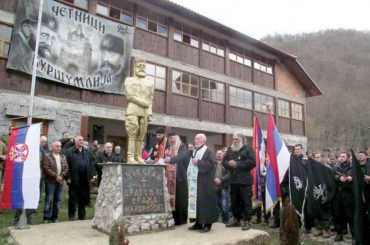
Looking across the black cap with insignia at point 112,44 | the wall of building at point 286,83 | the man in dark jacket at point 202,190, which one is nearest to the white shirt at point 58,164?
the man in dark jacket at point 202,190

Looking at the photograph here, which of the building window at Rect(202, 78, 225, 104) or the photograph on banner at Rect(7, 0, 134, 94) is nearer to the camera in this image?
the photograph on banner at Rect(7, 0, 134, 94)

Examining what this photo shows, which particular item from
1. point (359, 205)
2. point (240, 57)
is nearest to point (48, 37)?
point (359, 205)

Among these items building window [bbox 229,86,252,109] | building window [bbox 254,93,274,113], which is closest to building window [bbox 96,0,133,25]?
building window [bbox 229,86,252,109]

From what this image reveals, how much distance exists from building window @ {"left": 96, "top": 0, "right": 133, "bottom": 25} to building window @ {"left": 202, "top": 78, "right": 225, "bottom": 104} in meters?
4.89

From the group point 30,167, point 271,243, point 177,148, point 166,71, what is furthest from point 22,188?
point 166,71

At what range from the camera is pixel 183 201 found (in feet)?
23.9

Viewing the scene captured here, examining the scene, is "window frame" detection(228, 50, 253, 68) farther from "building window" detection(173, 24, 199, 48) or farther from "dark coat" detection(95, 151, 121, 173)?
"dark coat" detection(95, 151, 121, 173)

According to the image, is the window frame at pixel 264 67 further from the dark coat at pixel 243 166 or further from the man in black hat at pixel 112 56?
the dark coat at pixel 243 166

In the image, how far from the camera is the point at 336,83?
42.1m

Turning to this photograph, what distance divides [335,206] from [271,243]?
1776mm

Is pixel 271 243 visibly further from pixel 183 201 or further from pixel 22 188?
pixel 22 188

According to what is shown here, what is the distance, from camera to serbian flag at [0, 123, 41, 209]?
21.3 feet

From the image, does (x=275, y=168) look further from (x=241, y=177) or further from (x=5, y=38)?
(x=5, y=38)

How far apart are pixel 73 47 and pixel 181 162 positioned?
7830mm
